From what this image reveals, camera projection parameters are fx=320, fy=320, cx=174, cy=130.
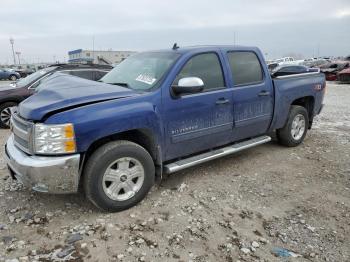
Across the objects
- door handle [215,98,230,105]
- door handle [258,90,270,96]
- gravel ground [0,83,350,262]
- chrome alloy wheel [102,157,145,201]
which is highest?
door handle [258,90,270,96]

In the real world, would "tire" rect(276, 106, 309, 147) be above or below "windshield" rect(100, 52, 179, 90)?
below

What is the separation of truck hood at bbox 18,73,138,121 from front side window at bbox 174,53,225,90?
34.5 inches

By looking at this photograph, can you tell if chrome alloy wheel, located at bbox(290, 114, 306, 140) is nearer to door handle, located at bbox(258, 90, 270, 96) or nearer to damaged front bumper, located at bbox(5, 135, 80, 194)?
door handle, located at bbox(258, 90, 270, 96)

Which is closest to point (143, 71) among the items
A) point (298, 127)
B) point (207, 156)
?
point (207, 156)

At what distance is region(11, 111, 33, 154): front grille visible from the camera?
10.6 feet

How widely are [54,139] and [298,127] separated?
451 centimetres

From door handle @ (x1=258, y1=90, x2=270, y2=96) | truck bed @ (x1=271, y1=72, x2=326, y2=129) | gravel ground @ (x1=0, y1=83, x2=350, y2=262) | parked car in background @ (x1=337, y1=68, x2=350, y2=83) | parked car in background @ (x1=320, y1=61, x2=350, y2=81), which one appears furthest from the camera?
parked car in background @ (x1=320, y1=61, x2=350, y2=81)

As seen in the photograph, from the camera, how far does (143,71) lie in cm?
421

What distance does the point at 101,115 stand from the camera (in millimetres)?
3264

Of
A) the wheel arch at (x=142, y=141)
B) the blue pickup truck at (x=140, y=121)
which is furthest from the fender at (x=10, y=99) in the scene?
the wheel arch at (x=142, y=141)

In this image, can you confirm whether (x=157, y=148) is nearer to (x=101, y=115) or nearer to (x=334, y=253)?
(x=101, y=115)

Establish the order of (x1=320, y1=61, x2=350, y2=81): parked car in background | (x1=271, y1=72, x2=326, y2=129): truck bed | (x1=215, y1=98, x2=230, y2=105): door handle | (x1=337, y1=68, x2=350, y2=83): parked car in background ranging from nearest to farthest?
(x1=215, y1=98, x2=230, y2=105): door handle
(x1=271, y1=72, x2=326, y2=129): truck bed
(x1=337, y1=68, x2=350, y2=83): parked car in background
(x1=320, y1=61, x2=350, y2=81): parked car in background

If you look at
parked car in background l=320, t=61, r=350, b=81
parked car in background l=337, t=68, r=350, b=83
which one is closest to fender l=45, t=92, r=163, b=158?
parked car in background l=337, t=68, r=350, b=83

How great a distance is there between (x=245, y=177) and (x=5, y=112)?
641 centimetres
